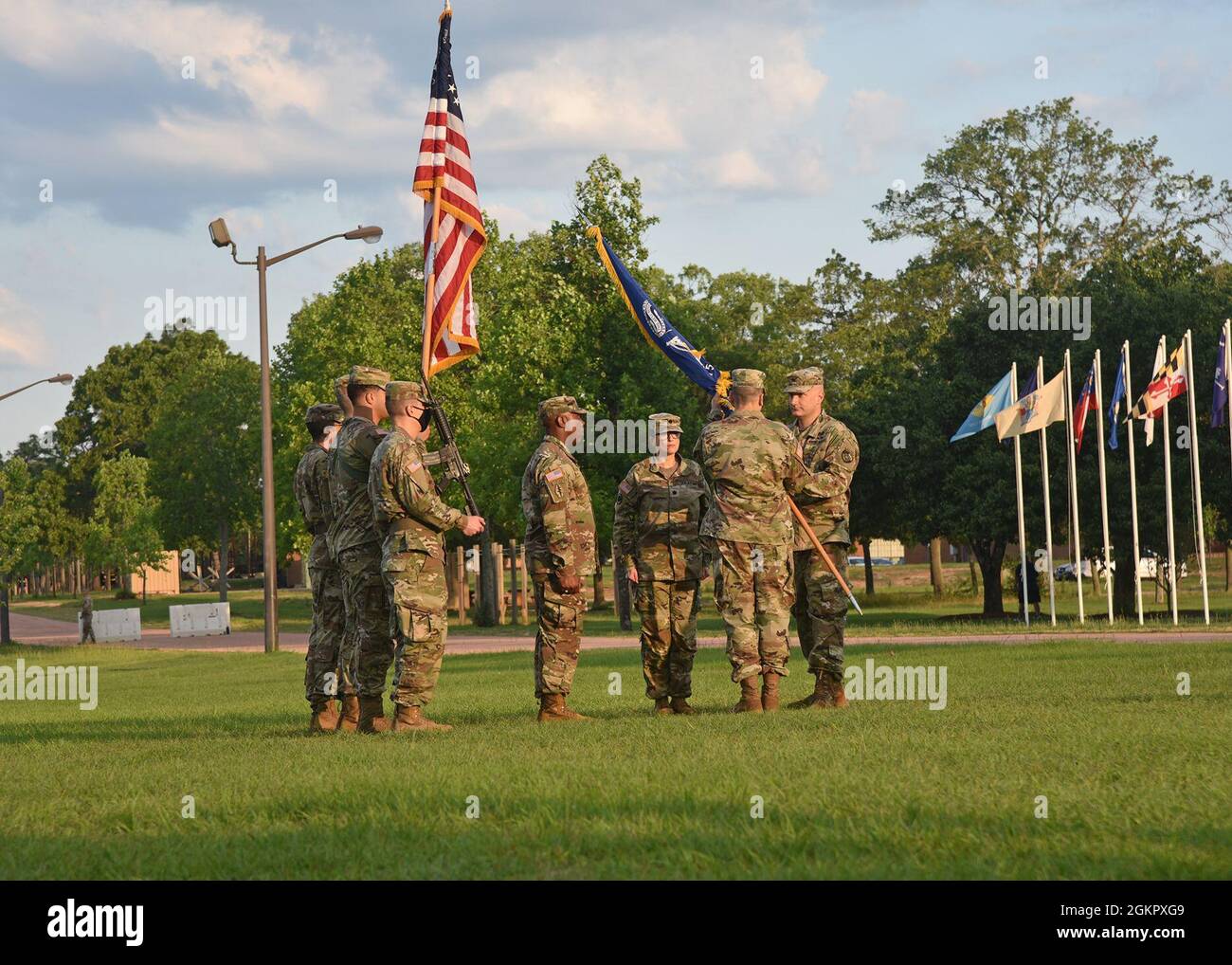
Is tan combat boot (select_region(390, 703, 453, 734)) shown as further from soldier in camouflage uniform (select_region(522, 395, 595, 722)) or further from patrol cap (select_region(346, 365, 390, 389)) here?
patrol cap (select_region(346, 365, 390, 389))

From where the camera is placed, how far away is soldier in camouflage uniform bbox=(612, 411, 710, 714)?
464 inches

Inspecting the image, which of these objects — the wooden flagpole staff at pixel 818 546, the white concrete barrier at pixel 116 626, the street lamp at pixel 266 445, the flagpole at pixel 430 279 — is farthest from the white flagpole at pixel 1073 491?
the white concrete barrier at pixel 116 626

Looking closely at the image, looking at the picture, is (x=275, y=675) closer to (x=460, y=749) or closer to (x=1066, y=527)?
(x=460, y=749)

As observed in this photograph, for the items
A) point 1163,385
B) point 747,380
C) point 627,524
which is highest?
point 1163,385

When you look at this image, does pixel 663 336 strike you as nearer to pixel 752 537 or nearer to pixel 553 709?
pixel 752 537

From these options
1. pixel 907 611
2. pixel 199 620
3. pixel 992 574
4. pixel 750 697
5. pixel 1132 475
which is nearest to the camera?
pixel 750 697

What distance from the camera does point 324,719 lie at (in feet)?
37.9

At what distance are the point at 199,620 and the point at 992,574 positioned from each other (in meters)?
22.3

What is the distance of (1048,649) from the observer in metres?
20.2

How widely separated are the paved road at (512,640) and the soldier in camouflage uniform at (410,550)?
13.6 metres

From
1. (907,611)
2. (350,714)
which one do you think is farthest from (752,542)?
(907,611)

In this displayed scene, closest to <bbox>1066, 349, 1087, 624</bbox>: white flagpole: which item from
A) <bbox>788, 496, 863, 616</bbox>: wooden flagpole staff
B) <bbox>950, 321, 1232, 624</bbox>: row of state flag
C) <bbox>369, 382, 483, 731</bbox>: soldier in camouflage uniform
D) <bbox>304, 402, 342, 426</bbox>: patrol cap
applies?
<bbox>950, 321, 1232, 624</bbox>: row of state flag

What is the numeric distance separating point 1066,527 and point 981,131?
22746 mm

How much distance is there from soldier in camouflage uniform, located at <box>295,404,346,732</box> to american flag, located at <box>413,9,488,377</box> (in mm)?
1001
